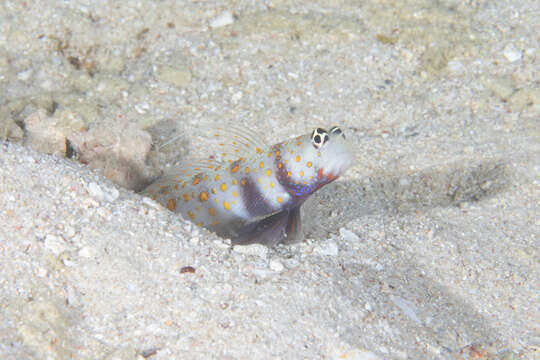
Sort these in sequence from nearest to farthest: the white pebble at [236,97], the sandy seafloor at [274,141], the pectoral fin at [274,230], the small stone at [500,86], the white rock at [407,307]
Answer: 1. the sandy seafloor at [274,141]
2. the white rock at [407,307]
3. the pectoral fin at [274,230]
4. the small stone at [500,86]
5. the white pebble at [236,97]

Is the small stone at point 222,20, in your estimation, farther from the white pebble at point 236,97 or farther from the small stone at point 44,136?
the small stone at point 44,136

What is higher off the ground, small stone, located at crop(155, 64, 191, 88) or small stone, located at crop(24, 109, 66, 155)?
small stone, located at crop(155, 64, 191, 88)

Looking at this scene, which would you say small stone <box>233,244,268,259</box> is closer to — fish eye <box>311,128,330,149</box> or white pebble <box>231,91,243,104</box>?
fish eye <box>311,128,330,149</box>

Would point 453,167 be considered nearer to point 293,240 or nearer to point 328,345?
point 293,240

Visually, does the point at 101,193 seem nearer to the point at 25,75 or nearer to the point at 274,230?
the point at 274,230

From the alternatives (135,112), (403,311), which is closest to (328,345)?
(403,311)

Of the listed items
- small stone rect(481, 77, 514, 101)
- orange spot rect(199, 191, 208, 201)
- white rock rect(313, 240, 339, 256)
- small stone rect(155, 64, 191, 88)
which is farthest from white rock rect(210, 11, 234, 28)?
white rock rect(313, 240, 339, 256)

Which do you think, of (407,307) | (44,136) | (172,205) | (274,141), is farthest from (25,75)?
(407,307)

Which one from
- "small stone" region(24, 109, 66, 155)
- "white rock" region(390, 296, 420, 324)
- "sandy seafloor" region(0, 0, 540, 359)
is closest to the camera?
"sandy seafloor" region(0, 0, 540, 359)

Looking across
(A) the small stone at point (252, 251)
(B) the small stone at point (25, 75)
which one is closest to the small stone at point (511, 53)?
(A) the small stone at point (252, 251)
